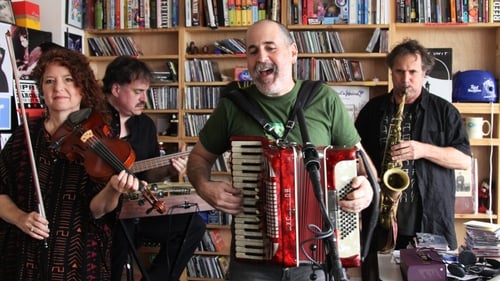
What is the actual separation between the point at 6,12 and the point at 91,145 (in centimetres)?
202

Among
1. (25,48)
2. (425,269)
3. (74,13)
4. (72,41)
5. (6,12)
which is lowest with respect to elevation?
(425,269)

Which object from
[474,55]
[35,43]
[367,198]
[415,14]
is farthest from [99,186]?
[474,55]

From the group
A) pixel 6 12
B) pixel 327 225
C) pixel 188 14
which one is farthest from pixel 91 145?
pixel 188 14

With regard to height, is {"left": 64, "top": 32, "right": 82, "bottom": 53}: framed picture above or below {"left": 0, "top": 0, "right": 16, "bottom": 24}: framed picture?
below

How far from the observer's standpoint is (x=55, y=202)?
191 cm

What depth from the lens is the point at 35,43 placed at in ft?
12.0

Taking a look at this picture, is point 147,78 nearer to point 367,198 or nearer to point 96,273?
point 96,273

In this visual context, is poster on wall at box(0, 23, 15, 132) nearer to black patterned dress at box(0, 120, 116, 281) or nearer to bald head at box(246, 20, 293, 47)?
black patterned dress at box(0, 120, 116, 281)

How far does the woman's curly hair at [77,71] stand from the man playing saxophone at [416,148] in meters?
1.46

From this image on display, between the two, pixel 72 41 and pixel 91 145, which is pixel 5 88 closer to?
pixel 72 41

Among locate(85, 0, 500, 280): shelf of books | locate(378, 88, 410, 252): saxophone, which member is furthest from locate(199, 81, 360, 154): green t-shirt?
locate(85, 0, 500, 280): shelf of books

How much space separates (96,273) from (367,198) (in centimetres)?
104

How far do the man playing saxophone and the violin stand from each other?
4.40 feet

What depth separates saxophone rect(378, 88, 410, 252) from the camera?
2586 mm
